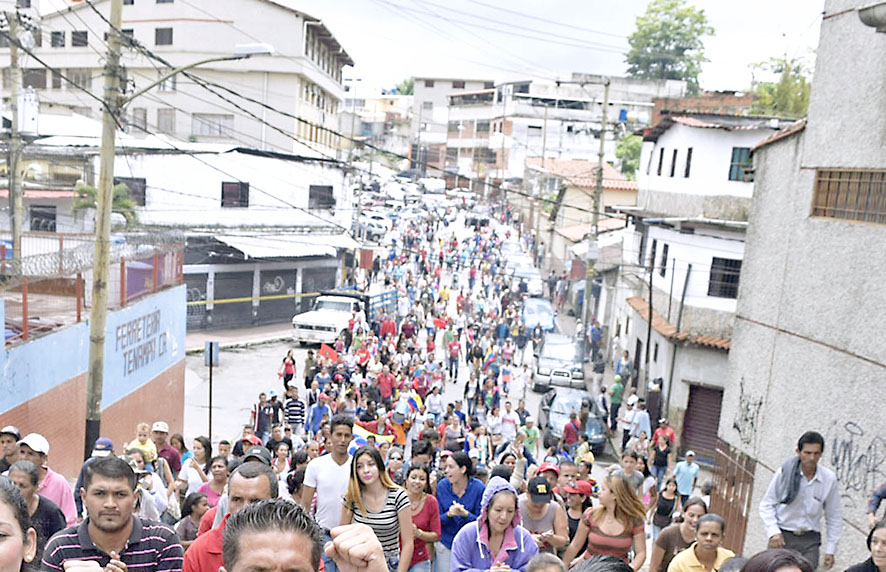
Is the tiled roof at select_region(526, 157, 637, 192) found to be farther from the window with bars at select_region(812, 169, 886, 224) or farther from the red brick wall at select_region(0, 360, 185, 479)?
the window with bars at select_region(812, 169, 886, 224)

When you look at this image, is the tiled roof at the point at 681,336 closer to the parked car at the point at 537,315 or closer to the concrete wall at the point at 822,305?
the parked car at the point at 537,315

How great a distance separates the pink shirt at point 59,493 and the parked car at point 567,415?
13.5m

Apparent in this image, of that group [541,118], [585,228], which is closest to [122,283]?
[585,228]

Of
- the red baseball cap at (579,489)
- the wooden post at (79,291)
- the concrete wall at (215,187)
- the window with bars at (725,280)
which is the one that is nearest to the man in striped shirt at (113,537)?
the red baseball cap at (579,489)

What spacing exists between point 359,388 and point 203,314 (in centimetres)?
1584

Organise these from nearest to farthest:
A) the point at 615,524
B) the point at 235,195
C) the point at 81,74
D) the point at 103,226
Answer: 1. the point at 615,524
2. the point at 103,226
3. the point at 235,195
4. the point at 81,74

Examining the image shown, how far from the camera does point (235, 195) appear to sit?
3600 cm

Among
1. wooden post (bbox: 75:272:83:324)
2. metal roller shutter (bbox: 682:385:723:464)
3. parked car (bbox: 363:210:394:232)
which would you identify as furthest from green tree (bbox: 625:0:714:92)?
wooden post (bbox: 75:272:83:324)

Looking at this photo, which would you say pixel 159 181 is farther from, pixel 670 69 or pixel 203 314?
pixel 670 69


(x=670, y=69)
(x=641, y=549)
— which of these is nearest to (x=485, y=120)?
(x=670, y=69)

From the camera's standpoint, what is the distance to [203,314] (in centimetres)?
3353

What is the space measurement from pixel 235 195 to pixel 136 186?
4091 millimetres

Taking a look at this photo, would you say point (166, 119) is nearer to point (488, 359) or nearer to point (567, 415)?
point (488, 359)

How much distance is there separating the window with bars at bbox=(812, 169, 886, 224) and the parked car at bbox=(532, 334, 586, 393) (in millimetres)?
13950
